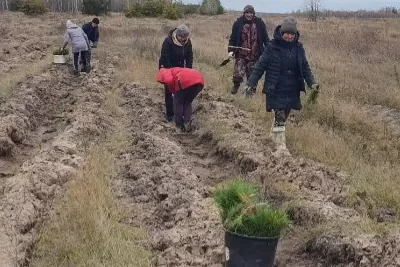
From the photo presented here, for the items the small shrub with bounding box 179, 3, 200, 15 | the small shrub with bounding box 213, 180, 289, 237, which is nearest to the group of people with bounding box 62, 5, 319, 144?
the small shrub with bounding box 213, 180, 289, 237

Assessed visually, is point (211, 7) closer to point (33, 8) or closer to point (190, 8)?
point (190, 8)

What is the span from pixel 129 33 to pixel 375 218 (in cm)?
2535

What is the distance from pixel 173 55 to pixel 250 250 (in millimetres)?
6269

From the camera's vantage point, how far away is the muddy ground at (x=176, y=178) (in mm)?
4781

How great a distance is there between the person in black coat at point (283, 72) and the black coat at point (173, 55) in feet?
7.87

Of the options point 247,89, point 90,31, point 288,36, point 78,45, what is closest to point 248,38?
point 247,89

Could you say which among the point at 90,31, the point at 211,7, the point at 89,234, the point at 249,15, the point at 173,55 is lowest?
the point at 89,234

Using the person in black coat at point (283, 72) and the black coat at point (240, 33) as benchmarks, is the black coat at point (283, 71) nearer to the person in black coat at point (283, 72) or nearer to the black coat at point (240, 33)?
the person in black coat at point (283, 72)

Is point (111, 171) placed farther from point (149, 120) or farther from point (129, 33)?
point (129, 33)

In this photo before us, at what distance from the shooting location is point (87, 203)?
5.57 m

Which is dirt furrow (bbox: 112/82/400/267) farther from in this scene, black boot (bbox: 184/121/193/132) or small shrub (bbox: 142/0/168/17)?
small shrub (bbox: 142/0/168/17)

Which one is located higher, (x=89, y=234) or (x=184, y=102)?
(x=184, y=102)

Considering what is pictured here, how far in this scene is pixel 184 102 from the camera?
31.8 ft

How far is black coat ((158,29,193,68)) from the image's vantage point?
995 cm
